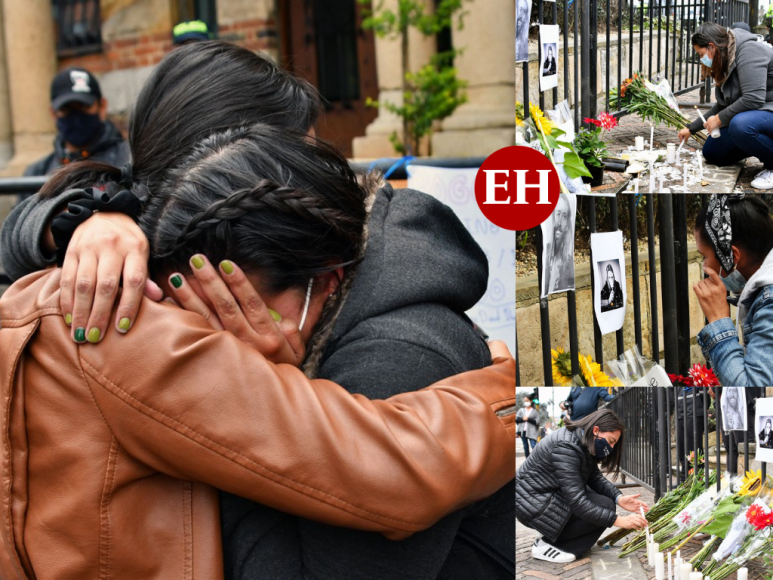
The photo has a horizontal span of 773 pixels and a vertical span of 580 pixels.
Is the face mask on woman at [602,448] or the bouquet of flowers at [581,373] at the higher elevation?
the bouquet of flowers at [581,373]

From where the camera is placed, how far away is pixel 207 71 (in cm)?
144

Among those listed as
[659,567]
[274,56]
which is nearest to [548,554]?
[659,567]

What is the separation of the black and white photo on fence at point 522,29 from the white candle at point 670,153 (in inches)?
11.4

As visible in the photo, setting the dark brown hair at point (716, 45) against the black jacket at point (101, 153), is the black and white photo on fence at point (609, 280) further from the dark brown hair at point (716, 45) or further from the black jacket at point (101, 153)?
the black jacket at point (101, 153)

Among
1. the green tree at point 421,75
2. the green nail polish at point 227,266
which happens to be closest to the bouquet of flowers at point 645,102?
the green nail polish at point 227,266

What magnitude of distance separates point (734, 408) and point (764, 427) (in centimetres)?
5

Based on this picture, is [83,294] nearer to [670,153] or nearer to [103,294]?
[103,294]

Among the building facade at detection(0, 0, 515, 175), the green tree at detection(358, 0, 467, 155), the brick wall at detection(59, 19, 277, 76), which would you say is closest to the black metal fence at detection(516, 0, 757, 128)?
the building facade at detection(0, 0, 515, 175)

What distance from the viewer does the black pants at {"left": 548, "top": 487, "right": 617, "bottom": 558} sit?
1.47 m

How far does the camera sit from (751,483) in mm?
1409

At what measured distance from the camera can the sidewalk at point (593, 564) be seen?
4.77ft

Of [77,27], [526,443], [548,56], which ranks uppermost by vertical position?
[77,27]

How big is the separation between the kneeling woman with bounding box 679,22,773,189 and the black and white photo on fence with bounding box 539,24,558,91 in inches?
9.0

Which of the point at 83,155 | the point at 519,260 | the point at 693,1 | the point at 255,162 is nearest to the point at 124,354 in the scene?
the point at 255,162
